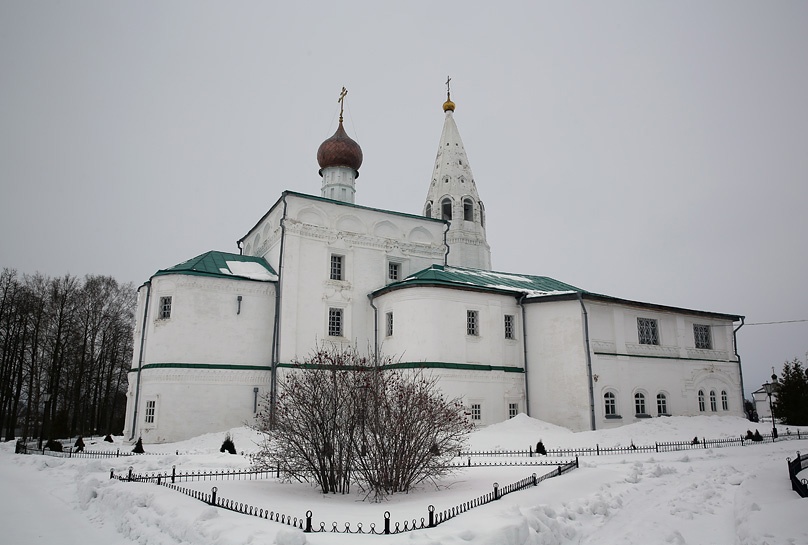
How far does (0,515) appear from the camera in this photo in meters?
10.5

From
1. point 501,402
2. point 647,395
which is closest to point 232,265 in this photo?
point 501,402

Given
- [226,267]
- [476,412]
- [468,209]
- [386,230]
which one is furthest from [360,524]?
[468,209]

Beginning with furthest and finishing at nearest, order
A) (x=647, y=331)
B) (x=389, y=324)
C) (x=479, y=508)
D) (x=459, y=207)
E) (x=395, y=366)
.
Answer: (x=459, y=207)
(x=647, y=331)
(x=389, y=324)
(x=395, y=366)
(x=479, y=508)

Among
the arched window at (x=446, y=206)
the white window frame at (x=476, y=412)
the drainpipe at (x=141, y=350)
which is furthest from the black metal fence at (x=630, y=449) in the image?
the arched window at (x=446, y=206)

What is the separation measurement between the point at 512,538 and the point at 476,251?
1089 inches

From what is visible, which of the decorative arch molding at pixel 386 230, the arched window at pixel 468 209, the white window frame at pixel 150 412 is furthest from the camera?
the arched window at pixel 468 209

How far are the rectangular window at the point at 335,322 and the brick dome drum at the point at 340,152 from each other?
8.67 metres

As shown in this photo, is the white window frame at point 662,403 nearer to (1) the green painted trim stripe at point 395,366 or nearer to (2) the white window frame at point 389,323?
(1) the green painted trim stripe at point 395,366

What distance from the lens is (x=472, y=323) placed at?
971 inches

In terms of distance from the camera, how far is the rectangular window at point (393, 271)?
28.0 m

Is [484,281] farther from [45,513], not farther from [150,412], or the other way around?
[45,513]

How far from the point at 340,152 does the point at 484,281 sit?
1051 centimetres

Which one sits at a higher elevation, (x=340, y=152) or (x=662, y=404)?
(x=340, y=152)

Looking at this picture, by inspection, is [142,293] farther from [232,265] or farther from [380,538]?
[380,538]
